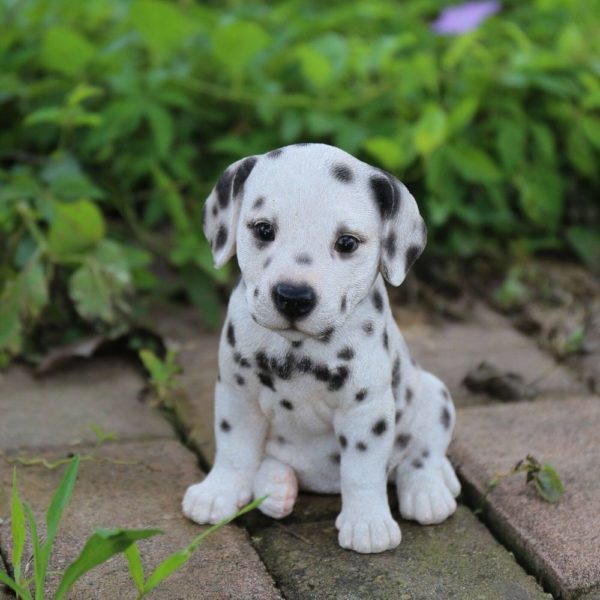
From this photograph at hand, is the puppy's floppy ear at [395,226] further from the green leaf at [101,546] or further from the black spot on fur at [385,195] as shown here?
the green leaf at [101,546]

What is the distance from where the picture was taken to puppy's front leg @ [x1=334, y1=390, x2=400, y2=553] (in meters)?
2.74

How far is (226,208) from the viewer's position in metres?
2.72

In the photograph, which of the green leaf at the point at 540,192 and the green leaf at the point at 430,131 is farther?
the green leaf at the point at 540,192

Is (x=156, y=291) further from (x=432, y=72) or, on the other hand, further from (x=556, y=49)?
(x=556, y=49)

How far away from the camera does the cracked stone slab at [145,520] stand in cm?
258

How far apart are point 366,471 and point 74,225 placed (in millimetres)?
1678

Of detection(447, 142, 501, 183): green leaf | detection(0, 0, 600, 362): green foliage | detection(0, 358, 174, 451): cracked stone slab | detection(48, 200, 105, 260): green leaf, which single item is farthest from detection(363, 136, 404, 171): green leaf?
detection(0, 358, 174, 451): cracked stone slab

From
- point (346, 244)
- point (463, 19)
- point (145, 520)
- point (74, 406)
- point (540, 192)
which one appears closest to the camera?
point (346, 244)

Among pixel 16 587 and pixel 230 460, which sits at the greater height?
pixel 16 587

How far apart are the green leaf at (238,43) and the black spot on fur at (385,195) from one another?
81.2 inches

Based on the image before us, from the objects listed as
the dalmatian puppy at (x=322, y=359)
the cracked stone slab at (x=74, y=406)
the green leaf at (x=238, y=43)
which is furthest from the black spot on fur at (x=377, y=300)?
the green leaf at (x=238, y=43)

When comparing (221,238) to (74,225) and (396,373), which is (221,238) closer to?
(396,373)

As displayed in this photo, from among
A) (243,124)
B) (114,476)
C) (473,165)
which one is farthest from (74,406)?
(473,165)

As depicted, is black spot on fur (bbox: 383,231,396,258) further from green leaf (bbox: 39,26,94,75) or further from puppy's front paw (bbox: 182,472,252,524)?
green leaf (bbox: 39,26,94,75)
